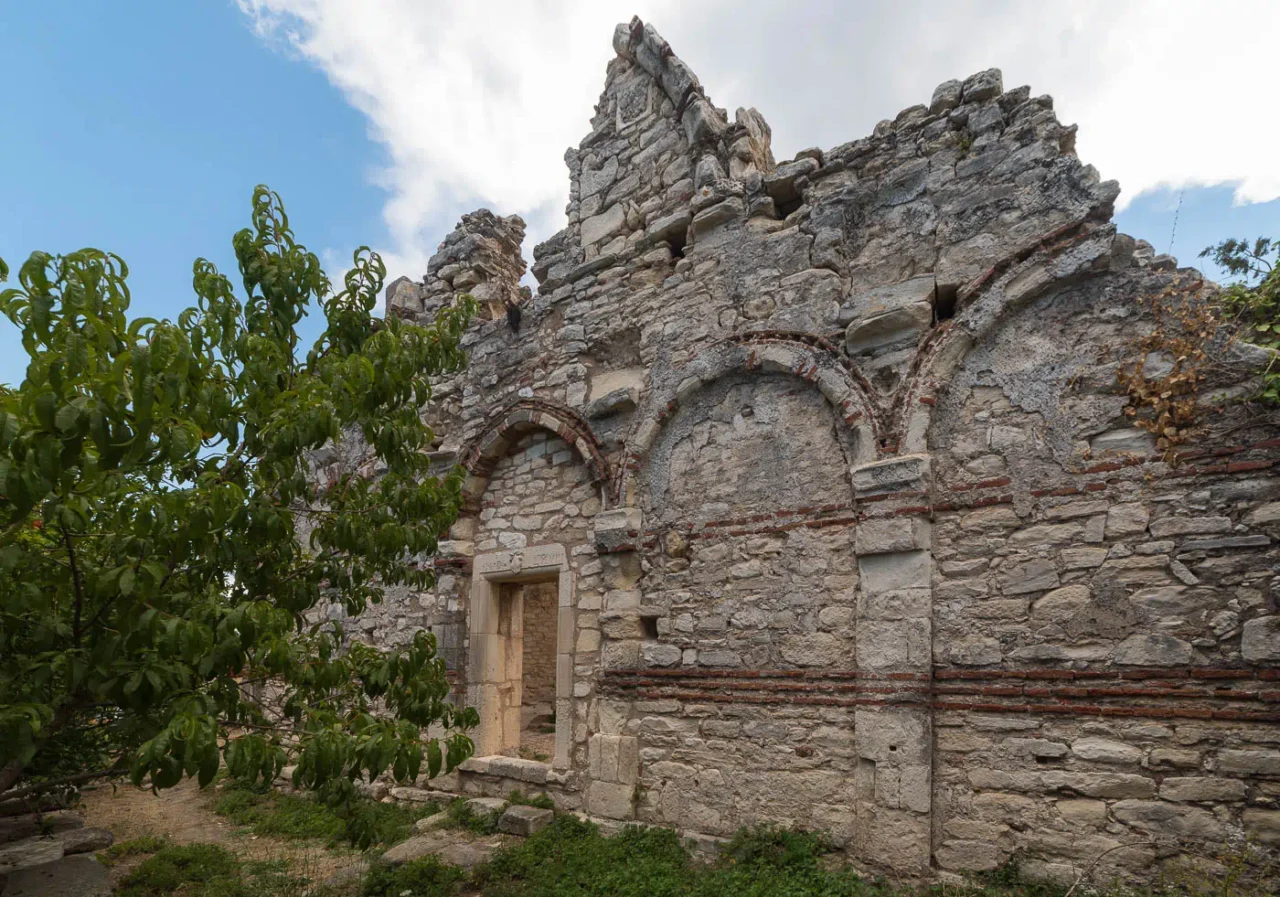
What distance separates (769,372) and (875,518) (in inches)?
56.4

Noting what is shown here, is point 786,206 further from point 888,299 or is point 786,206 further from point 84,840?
point 84,840

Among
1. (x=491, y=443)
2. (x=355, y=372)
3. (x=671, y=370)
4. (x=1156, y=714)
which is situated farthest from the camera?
(x=491, y=443)

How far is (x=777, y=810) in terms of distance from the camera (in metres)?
4.76

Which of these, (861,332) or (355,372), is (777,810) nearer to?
(861,332)

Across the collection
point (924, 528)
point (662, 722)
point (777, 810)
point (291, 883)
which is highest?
point (924, 528)

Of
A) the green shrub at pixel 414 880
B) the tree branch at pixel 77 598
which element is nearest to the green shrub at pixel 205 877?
the green shrub at pixel 414 880

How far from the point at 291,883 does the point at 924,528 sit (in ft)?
15.4

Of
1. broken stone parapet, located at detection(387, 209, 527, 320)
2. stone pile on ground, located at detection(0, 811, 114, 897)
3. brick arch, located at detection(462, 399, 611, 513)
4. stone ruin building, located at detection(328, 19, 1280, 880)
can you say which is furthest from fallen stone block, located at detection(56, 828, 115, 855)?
broken stone parapet, located at detection(387, 209, 527, 320)

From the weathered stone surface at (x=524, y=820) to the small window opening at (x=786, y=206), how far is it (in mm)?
5102

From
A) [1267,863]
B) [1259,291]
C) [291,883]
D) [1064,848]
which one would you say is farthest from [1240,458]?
[291,883]

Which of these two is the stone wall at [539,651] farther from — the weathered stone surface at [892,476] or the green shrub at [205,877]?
the weathered stone surface at [892,476]

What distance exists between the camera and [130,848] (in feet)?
18.4

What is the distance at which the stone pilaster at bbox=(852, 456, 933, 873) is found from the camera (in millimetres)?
4191

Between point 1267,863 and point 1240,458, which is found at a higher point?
point 1240,458
